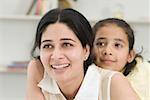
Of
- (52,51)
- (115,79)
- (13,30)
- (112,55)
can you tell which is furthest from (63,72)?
(13,30)

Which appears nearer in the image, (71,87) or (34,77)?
(71,87)

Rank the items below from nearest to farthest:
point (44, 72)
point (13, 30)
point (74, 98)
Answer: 1. point (74, 98)
2. point (44, 72)
3. point (13, 30)

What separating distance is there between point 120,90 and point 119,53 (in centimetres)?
35

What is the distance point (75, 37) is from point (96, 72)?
0.22m

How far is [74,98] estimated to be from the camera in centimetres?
152

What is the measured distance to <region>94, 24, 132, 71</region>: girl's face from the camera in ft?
5.60

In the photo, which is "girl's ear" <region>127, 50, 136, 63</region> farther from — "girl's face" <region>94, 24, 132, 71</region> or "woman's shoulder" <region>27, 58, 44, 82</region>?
"woman's shoulder" <region>27, 58, 44, 82</region>

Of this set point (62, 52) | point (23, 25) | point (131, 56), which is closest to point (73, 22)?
point (62, 52)

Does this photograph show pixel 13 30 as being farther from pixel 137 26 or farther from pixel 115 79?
pixel 115 79

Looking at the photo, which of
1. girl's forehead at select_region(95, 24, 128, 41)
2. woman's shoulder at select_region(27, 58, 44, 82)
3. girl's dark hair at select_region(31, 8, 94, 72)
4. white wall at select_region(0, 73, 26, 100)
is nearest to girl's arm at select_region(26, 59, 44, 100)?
woman's shoulder at select_region(27, 58, 44, 82)

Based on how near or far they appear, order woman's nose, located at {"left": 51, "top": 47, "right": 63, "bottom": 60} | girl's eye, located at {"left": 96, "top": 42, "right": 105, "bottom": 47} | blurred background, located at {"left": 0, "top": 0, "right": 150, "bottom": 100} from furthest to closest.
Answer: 1. blurred background, located at {"left": 0, "top": 0, "right": 150, "bottom": 100}
2. girl's eye, located at {"left": 96, "top": 42, "right": 105, "bottom": 47}
3. woman's nose, located at {"left": 51, "top": 47, "right": 63, "bottom": 60}

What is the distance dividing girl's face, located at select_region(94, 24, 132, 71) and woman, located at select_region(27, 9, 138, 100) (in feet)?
0.58

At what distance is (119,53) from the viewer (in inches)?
67.7

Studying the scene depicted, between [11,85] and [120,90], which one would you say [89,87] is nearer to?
[120,90]
